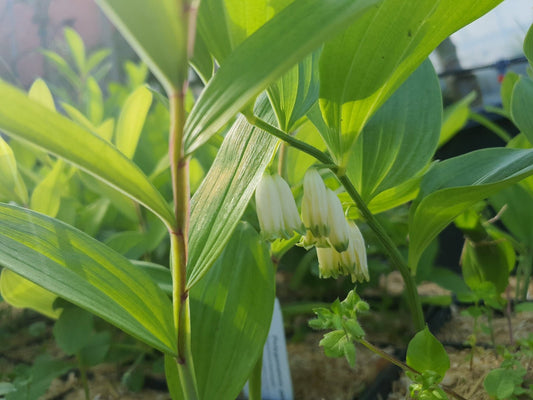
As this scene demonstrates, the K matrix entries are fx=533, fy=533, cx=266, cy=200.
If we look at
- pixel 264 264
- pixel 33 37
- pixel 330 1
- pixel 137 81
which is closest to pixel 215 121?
pixel 330 1

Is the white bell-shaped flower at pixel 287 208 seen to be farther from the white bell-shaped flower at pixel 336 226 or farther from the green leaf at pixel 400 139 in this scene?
the green leaf at pixel 400 139

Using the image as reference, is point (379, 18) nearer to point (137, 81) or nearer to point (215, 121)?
point (215, 121)

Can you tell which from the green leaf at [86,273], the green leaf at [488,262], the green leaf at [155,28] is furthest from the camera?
the green leaf at [488,262]

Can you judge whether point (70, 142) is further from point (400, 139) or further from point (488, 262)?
point (488, 262)

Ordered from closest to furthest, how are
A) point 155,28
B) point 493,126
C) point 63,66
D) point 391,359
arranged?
point 155,28
point 391,359
point 493,126
point 63,66

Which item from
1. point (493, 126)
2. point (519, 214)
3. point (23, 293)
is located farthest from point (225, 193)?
point (493, 126)

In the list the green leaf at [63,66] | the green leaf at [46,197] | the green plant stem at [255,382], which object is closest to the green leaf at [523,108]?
the green plant stem at [255,382]
